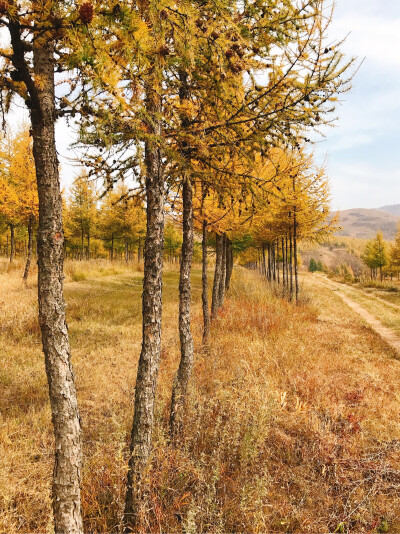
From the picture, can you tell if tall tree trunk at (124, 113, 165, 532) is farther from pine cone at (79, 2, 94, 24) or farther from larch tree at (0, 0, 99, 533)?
pine cone at (79, 2, 94, 24)

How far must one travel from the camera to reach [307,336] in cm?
877

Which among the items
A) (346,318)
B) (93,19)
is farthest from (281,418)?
(346,318)

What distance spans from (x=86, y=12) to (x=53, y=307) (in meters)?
1.99

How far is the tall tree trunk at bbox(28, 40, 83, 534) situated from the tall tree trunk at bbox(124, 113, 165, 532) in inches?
21.0

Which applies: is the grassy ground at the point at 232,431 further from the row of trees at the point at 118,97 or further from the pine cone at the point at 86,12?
the pine cone at the point at 86,12

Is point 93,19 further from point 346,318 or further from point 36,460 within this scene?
point 346,318

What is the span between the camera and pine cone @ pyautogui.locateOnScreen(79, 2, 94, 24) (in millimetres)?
1697

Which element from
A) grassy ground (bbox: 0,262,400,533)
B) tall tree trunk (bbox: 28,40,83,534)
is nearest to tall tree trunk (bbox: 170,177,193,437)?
grassy ground (bbox: 0,262,400,533)

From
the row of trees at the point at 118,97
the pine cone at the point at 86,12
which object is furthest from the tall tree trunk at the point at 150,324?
the pine cone at the point at 86,12

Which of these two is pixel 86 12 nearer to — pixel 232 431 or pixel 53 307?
pixel 53 307

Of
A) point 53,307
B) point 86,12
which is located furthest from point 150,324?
point 86,12

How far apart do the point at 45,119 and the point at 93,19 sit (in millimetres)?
822

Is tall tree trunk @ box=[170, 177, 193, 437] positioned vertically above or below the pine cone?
below

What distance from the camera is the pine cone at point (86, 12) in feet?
5.57
